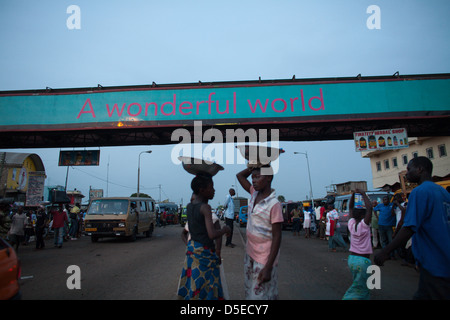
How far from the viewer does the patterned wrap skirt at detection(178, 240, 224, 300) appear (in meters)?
2.83

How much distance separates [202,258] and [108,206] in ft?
35.5

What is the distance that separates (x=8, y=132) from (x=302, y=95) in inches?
577

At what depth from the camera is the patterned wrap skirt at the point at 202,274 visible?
2834 millimetres

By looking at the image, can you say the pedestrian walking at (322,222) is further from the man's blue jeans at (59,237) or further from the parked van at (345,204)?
the man's blue jeans at (59,237)

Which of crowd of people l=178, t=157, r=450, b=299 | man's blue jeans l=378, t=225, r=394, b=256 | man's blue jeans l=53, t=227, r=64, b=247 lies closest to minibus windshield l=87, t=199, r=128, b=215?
man's blue jeans l=53, t=227, r=64, b=247

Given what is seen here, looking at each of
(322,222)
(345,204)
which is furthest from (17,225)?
(322,222)

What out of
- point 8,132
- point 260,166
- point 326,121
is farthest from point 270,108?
point 8,132

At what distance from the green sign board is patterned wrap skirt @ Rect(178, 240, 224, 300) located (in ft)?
33.0

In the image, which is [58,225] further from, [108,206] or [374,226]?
[374,226]

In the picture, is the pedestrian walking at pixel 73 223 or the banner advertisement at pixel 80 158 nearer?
the banner advertisement at pixel 80 158

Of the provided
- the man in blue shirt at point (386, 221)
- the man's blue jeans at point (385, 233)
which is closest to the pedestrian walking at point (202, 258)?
the man in blue shirt at point (386, 221)

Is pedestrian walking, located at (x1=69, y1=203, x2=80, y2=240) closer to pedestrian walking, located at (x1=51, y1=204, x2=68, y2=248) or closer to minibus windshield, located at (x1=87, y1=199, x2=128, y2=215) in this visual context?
minibus windshield, located at (x1=87, y1=199, x2=128, y2=215)

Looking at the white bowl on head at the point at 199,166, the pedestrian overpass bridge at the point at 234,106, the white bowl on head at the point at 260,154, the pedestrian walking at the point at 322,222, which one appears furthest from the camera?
the pedestrian walking at the point at 322,222

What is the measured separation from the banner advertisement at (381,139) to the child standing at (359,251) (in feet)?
31.2
